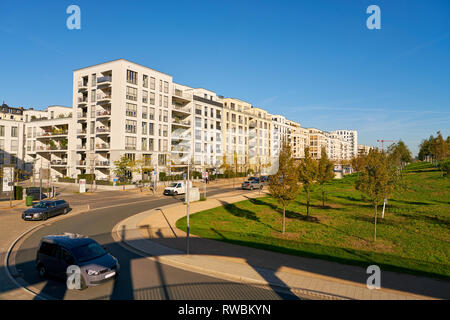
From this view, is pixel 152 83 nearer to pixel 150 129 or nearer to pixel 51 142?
pixel 150 129

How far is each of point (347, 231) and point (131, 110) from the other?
42.3 meters

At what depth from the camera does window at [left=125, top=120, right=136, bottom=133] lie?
4944 centimetres

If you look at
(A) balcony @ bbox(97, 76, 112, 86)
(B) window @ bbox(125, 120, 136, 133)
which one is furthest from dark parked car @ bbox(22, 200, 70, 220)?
(A) balcony @ bbox(97, 76, 112, 86)

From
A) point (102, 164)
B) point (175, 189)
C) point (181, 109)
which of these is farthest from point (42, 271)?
point (181, 109)

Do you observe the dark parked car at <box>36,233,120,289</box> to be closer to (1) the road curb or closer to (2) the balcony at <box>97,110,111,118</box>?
(1) the road curb

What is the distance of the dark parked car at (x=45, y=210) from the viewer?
69.5 feet

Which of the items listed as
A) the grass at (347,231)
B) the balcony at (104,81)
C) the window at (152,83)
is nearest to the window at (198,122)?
the window at (152,83)

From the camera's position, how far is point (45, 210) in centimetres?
2181

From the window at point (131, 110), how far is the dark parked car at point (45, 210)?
28.1m

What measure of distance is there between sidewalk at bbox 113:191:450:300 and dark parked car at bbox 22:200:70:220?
8.25 meters

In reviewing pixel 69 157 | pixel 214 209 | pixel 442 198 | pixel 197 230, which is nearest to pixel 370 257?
pixel 197 230

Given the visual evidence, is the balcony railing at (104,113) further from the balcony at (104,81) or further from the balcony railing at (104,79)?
the balcony railing at (104,79)
